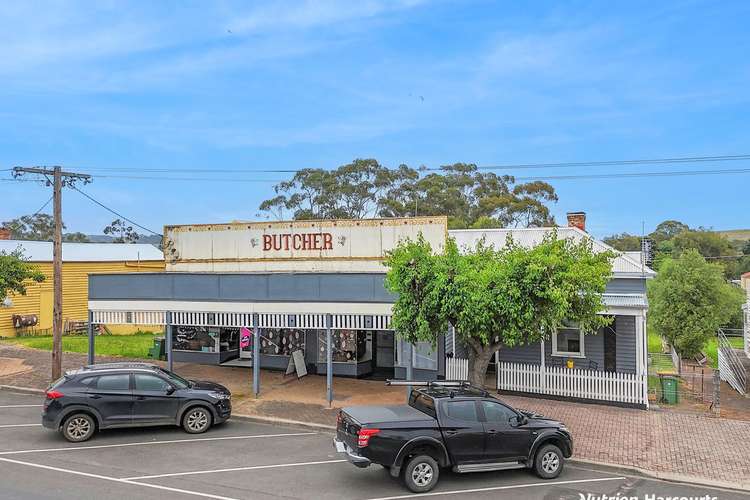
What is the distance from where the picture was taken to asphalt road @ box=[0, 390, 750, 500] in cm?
992

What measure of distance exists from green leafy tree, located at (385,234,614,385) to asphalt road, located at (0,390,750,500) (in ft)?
9.65

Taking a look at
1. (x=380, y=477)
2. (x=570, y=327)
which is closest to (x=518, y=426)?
(x=380, y=477)

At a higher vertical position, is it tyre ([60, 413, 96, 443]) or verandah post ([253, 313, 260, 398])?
verandah post ([253, 313, 260, 398])

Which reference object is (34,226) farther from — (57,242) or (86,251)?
(57,242)

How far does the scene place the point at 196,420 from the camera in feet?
45.0

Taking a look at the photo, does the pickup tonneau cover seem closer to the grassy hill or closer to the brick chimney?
the brick chimney

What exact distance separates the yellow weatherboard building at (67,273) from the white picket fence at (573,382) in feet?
70.9

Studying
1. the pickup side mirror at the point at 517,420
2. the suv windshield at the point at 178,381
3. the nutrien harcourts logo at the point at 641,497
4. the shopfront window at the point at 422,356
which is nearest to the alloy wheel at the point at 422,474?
the pickup side mirror at the point at 517,420

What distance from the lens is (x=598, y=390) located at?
16.6m

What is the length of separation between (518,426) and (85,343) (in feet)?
76.1

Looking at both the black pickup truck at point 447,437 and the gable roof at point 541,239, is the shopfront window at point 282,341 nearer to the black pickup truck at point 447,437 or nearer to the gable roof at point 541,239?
the gable roof at point 541,239

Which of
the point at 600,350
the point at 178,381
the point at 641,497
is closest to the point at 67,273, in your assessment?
the point at 178,381

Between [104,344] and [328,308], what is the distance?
1596cm

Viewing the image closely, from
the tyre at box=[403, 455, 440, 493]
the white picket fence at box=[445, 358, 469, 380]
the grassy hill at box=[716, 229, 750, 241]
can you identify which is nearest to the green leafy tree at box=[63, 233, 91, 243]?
the white picket fence at box=[445, 358, 469, 380]
